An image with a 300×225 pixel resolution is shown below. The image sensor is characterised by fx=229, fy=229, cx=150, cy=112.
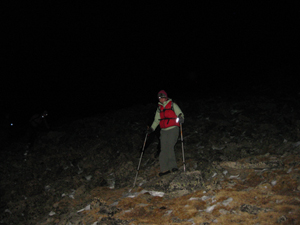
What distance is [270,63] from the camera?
1324 inches

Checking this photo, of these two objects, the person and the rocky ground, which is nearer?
the rocky ground

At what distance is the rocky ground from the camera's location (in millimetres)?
5230

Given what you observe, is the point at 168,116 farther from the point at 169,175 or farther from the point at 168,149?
Result: the point at 169,175

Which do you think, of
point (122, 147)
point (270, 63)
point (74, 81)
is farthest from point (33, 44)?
point (122, 147)

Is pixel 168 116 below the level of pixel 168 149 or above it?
above

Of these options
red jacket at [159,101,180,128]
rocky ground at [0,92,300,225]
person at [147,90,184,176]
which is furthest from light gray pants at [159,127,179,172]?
rocky ground at [0,92,300,225]

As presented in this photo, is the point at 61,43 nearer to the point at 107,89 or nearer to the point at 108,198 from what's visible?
the point at 107,89

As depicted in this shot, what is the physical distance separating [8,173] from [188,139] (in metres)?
9.00

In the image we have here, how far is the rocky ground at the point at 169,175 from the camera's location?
5230mm

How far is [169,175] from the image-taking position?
297 inches

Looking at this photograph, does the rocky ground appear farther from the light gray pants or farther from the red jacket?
the red jacket

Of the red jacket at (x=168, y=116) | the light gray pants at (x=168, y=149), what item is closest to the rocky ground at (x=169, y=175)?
the light gray pants at (x=168, y=149)

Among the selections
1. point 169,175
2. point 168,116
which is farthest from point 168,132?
point 169,175

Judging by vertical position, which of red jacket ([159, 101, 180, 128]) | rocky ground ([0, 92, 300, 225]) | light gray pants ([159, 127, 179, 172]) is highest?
red jacket ([159, 101, 180, 128])
